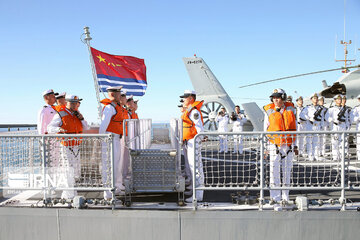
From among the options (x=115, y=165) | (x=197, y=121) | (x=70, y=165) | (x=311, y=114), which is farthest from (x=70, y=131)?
(x=311, y=114)

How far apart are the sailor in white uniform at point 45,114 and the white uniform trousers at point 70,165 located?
0.67 m

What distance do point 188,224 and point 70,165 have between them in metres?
2.01

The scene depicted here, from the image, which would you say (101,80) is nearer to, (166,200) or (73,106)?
(73,106)

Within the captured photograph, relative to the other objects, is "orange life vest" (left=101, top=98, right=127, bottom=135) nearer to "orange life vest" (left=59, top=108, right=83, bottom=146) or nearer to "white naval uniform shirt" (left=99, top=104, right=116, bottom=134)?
"white naval uniform shirt" (left=99, top=104, right=116, bottom=134)

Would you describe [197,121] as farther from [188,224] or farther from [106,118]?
[188,224]

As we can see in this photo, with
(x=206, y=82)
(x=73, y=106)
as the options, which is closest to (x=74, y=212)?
(x=73, y=106)

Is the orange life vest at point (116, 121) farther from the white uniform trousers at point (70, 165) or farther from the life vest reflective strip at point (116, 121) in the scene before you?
the white uniform trousers at point (70, 165)

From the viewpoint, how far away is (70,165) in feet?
13.1

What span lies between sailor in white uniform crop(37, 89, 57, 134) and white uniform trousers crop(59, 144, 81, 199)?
0.67m

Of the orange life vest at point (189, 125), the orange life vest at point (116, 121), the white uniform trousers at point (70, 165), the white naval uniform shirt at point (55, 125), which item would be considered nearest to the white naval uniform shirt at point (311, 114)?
the orange life vest at point (189, 125)

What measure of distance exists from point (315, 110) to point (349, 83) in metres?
5.74

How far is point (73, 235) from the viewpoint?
3.23 m

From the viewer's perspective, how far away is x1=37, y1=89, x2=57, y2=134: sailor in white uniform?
437 centimetres

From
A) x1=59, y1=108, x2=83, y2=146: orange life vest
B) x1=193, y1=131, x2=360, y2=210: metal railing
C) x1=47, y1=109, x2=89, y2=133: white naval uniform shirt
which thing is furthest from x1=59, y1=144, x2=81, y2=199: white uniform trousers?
x1=193, y1=131, x2=360, y2=210: metal railing
